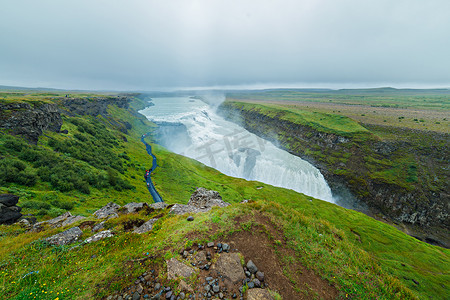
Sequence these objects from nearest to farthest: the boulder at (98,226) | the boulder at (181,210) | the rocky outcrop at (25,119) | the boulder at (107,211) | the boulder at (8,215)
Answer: the boulder at (98,226) → the boulder at (8,215) → the boulder at (181,210) → the boulder at (107,211) → the rocky outcrop at (25,119)

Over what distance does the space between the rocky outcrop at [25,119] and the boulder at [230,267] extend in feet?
178

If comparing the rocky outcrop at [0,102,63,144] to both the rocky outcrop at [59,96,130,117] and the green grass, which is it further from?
the green grass

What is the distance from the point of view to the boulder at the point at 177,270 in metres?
9.22

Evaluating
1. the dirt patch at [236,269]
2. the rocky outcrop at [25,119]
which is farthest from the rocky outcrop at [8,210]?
the rocky outcrop at [25,119]

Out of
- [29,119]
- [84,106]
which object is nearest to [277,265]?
[29,119]

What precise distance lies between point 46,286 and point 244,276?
1037 cm

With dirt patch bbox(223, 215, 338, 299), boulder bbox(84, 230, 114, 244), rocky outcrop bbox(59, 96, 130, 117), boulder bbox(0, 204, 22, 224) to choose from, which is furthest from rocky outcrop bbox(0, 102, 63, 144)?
dirt patch bbox(223, 215, 338, 299)

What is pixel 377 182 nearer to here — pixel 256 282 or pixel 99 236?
pixel 256 282

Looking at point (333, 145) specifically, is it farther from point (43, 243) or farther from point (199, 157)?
point (43, 243)

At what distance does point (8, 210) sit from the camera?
56.7 ft

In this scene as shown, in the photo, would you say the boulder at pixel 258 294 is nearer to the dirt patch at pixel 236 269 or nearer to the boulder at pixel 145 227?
the dirt patch at pixel 236 269

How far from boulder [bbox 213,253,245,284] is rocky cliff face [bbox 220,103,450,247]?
64847 millimetres

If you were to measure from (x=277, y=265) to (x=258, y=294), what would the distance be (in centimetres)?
244

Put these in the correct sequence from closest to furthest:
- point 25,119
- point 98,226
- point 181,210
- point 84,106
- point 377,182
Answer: point 98,226 < point 181,210 < point 25,119 < point 377,182 < point 84,106
